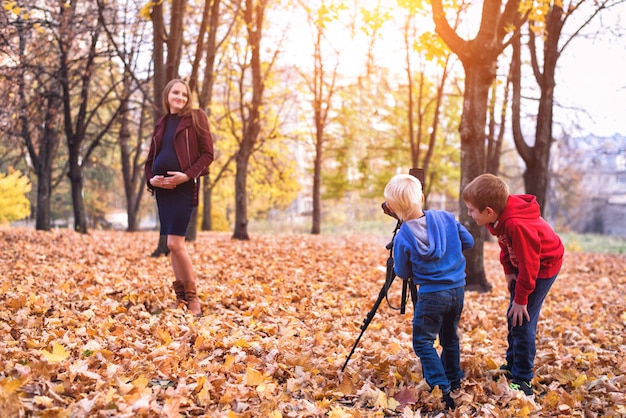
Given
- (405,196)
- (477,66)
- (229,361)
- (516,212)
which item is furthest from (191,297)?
(477,66)

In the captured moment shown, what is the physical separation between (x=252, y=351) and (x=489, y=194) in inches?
79.1

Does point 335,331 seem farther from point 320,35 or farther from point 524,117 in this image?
point 320,35

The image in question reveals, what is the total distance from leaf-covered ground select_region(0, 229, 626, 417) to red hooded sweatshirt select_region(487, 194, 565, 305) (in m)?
0.77

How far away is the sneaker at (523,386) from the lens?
153 inches

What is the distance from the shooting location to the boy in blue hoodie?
3475 millimetres

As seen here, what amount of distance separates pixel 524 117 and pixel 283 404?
1529 centimetres

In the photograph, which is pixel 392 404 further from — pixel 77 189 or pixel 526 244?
pixel 77 189

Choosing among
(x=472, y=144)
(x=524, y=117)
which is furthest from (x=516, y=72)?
(x=472, y=144)

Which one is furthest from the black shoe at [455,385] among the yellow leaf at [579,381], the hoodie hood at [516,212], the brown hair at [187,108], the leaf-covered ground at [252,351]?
the brown hair at [187,108]

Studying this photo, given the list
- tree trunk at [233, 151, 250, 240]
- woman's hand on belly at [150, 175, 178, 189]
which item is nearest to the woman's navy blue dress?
woman's hand on belly at [150, 175, 178, 189]

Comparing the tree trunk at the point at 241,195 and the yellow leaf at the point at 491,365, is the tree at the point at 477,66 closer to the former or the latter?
the yellow leaf at the point at 491,365

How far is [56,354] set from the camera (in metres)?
3.57

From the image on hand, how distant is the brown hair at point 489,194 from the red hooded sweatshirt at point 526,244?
0.07 meters

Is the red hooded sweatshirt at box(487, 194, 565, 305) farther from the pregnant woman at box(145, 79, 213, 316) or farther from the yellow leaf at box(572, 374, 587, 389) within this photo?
the pregnant woman at box(145, 79, 213, 316)
